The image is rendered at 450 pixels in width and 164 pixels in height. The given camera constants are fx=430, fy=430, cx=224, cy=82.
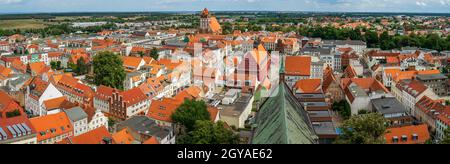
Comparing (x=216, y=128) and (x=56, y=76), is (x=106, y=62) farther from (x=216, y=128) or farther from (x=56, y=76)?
(x=216, y=128)

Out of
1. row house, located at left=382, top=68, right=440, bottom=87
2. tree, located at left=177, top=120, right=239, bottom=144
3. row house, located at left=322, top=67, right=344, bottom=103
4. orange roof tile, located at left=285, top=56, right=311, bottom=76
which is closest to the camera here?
tree, located at left=177, top=120, right=239, bottom=144

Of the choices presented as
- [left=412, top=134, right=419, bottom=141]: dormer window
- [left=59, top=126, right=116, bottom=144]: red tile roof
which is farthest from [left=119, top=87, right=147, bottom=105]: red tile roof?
[left=412, top=134, right=419, bottom=141]: dormer window

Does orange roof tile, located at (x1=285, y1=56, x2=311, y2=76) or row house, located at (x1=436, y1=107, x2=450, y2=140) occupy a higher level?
orange roof tile, located at (x1=285, y1=56, x2=311, y2=76)

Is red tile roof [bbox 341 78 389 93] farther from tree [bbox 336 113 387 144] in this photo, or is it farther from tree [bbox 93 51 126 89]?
tree [bbox 93 51 126 89]

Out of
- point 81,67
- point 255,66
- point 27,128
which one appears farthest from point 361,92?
point 81,67

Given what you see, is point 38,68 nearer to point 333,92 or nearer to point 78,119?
point 78,119
